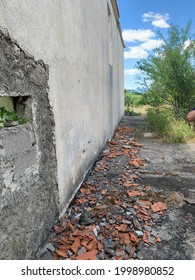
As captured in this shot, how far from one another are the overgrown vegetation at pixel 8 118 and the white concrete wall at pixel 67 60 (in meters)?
0.51

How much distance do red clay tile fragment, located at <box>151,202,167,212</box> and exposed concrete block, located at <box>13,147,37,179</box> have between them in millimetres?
1677

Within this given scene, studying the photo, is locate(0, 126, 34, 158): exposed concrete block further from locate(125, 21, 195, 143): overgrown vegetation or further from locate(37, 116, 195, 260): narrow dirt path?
locate(125, 21, 195, 143): overgrown vegetation

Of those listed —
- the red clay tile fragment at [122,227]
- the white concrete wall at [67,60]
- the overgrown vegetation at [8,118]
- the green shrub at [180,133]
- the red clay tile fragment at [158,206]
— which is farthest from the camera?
the green shrub at [180,133]

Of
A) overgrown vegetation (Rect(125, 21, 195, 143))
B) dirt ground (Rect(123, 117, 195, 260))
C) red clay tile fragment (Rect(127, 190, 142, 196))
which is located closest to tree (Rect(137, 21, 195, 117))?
overgrown vegetation (Rect(125, 21, 195, 143))

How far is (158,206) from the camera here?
116 inches

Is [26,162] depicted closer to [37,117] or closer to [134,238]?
[37,117]

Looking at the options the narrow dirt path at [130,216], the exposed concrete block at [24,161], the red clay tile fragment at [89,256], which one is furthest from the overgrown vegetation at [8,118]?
the red clay tile fragment at [89,256]

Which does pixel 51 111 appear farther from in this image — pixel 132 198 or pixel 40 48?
pixel 132 198

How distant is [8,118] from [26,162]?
37cm

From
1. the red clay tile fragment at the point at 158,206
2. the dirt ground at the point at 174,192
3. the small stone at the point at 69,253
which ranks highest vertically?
the small stone at the point at 69,253

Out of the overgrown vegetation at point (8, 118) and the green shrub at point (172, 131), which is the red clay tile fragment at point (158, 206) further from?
the green shrub at point (172, 131)

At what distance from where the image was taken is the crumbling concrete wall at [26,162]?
1.55 meters
